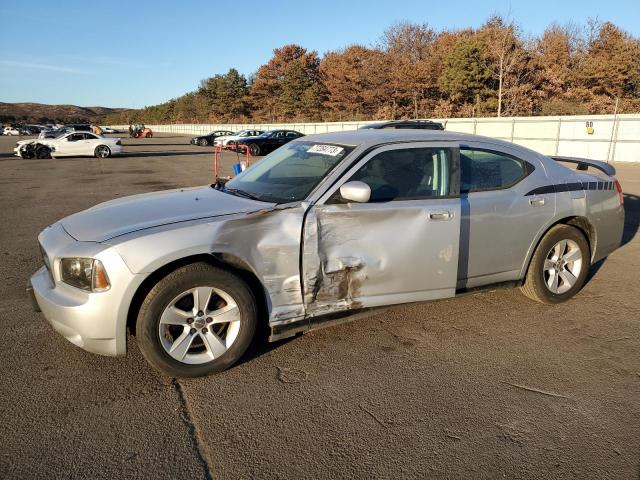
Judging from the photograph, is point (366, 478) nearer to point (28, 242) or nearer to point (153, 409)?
point (153, 409)

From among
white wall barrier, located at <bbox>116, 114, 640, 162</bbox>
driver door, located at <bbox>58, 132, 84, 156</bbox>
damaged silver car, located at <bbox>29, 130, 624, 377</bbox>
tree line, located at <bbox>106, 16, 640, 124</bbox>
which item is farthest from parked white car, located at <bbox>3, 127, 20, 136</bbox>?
damaged silver car, located at <bbox>29, 130, 624, 377</bbox>

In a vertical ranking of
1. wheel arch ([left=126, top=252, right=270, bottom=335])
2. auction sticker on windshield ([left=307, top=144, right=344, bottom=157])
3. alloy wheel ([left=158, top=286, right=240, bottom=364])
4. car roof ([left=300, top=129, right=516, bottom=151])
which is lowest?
alloy wheel ([left=158, top=286, right=240, bottom=364])

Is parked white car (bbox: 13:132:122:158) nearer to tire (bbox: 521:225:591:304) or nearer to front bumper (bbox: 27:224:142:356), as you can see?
front bumper (bbox: 27:224:142:356)

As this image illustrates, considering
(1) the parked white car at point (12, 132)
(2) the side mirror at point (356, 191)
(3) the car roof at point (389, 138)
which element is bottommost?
(2) the side mirror at point (356, 191)

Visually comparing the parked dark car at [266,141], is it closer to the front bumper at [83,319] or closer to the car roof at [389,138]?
the car roof at [389,138]

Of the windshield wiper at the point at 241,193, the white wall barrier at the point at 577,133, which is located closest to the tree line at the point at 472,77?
the white wall barrier at the point at 577,133

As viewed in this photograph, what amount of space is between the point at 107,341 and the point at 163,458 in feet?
2.90

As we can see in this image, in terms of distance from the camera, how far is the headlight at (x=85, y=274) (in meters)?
2.94

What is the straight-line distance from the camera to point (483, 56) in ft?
127

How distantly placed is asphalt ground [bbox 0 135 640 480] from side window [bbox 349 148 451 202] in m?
1.12

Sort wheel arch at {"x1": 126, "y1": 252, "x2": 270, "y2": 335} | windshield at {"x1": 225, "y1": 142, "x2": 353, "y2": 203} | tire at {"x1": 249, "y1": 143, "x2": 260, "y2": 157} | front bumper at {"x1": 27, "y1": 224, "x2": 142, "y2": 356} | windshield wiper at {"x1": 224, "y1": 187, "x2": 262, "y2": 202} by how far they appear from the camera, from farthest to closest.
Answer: tire at {"x1": 249, "y1": 143, "x2": 260, "y2": 157} → windshield wiper at {"x1": 224, "y1": 187, "x2": 262, "y2": 202} → windshield at {"x1": 225, "y1": 142, "x2": 353, "y2": 203} → wheel arch at {"x1": 126, "y1": 252, "x2": 270, "y2": 335} → front bumper at {"x1": 27, "y1": 224, "x2": 142, "y2": 356}

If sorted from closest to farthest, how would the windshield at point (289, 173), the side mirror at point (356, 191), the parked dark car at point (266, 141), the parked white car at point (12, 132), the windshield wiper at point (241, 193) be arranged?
the side mirror at point (356, 191) < the windshield at point (289, 173) < the windshield wiper at point (241, 193) < the parked dark car at point (266, 141) < the parked white car at point (12, 132)

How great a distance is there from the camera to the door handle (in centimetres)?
369

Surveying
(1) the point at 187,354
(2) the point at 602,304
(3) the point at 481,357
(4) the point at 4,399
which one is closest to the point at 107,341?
(1) the point at 187,354
